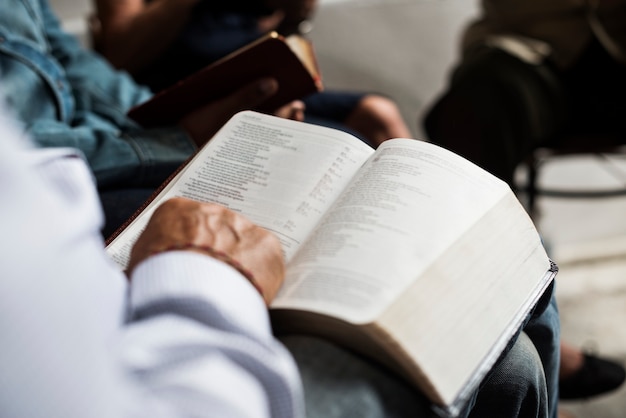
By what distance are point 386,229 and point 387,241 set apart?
0.01 meters

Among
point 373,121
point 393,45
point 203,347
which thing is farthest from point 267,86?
point 393,45

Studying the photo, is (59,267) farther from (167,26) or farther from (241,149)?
(167,26)

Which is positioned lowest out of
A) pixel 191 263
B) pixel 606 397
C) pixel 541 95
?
pixel 606 397

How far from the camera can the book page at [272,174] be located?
0.52 m

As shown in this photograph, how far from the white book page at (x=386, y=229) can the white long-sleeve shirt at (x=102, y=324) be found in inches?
2.1

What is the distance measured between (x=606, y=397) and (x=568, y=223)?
2.53 feet

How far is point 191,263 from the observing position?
1.26 feet

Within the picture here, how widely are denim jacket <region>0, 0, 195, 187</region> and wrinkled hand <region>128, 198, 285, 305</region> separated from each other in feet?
1.09

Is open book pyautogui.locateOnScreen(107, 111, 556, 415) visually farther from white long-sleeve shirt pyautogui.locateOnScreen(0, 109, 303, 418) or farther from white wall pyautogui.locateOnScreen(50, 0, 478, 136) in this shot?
white wall pyautogui.locateOnScreen(50, 0, 478, 136)

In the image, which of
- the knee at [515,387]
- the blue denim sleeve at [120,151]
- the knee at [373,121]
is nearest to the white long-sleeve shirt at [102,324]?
the knee at [515,387]

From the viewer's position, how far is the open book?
1.34 ft

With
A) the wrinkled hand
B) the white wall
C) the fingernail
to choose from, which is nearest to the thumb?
the fingernail

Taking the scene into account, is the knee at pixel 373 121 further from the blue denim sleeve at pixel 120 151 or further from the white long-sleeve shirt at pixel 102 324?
the white long-sleeve shirt at pixel 102 324

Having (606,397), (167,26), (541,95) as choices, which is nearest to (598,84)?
(541,95)
